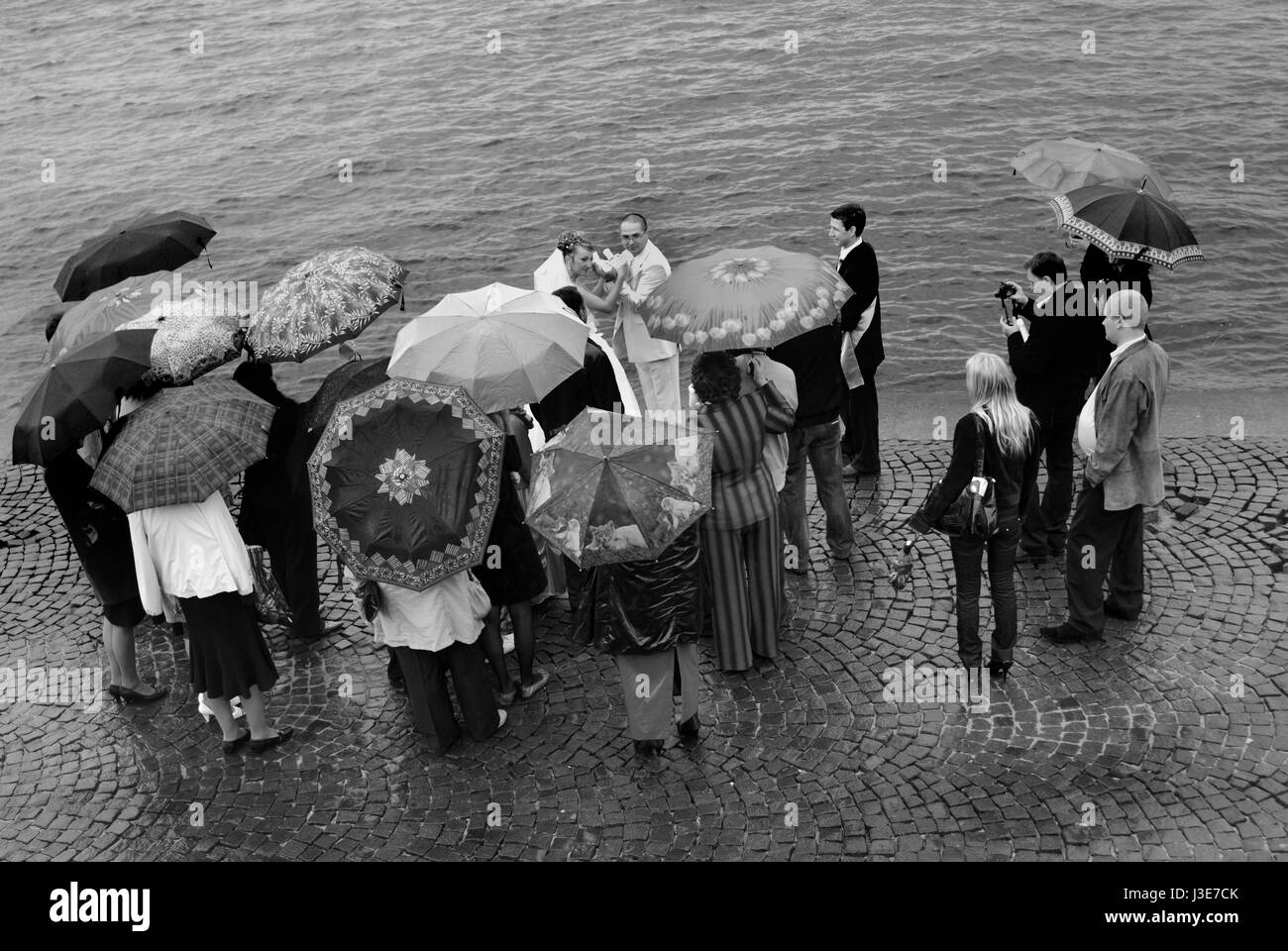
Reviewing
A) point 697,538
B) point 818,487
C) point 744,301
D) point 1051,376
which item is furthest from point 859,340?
point 697,538

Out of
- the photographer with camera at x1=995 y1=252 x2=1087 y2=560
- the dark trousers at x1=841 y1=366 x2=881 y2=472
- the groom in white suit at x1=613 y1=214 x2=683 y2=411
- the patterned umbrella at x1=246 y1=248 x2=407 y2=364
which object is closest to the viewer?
the patterned umbrella at x1=246 y1=248 x2=407 y2=364

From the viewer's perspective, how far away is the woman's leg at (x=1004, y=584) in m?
6.64

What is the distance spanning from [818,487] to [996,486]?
1542 millimetres

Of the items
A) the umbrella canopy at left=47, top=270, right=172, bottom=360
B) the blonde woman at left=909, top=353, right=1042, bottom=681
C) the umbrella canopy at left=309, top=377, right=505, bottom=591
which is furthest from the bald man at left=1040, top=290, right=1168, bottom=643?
the umbrella canopy at left=47, top=270, right=172, bottom=360

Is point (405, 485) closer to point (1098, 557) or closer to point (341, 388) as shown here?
point (341, 388)

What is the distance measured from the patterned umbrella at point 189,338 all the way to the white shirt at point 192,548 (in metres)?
0.74

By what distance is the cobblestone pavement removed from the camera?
19.2 feet

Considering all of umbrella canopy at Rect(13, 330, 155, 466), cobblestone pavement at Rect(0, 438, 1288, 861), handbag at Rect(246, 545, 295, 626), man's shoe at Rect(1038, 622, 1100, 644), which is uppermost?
umbrella canopy at Rect(13, 330, 155, 466)

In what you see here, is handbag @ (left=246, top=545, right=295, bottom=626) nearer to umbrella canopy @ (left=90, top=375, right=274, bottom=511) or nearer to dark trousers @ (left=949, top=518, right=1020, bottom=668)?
umbrella canopy @ (left=90, top=375, right=274, bottom=511)

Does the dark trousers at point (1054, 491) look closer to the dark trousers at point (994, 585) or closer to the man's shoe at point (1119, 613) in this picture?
the man's shoe at point (1119, 613)

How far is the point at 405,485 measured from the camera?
5758 mm

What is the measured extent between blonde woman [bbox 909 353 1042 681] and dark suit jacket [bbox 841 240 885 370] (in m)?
1.79

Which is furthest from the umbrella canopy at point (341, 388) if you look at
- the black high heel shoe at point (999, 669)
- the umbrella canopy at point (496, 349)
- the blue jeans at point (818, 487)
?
the black high heel shoe at point (999, 669)
